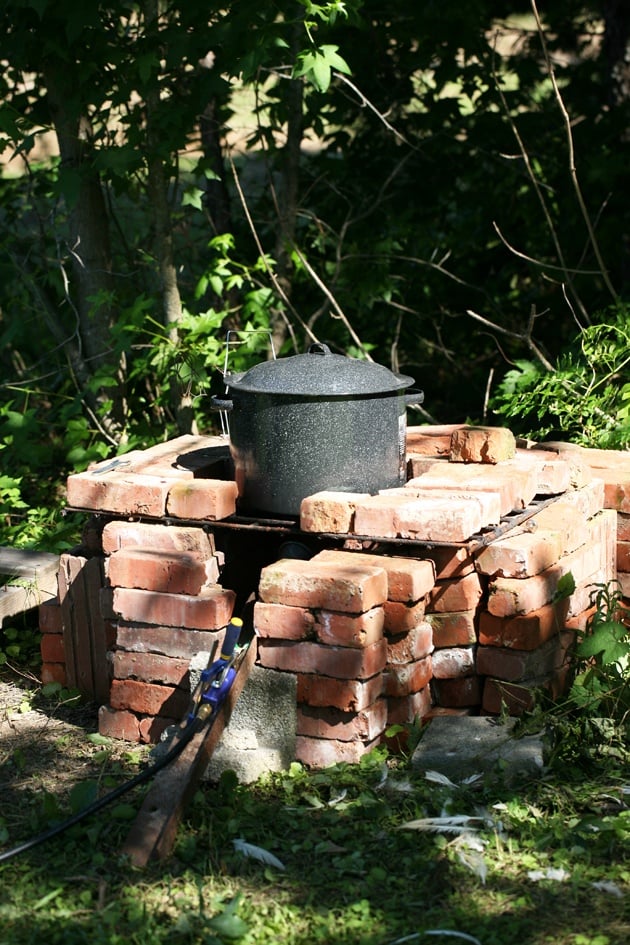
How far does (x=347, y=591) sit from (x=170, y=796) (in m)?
0.79

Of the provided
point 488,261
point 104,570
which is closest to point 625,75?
point 488,261

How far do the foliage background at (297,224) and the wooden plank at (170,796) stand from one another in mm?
2260

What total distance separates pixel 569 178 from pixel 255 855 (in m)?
4.98

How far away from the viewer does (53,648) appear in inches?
178

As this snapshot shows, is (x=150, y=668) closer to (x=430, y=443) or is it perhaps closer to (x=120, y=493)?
(x=120, y=493)

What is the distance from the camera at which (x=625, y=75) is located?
7078 mm

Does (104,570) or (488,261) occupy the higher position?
Result: (488,261)

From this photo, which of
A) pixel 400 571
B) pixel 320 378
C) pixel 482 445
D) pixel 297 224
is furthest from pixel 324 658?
pixel 297 224

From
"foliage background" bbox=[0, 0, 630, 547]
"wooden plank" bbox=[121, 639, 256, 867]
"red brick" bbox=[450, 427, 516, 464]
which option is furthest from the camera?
"foliage background" bbox=[0, 0, 630, 547]

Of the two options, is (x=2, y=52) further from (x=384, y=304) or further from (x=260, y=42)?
(x=384, y=304)

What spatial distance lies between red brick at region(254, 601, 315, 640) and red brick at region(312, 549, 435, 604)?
206mm

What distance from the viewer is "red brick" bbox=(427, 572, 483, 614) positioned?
3949mm

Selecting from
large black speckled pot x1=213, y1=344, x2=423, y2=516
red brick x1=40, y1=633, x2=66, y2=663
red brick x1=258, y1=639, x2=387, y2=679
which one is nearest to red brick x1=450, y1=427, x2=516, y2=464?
large black speckled pot x1=213, y1=344, x2=423, y2=516

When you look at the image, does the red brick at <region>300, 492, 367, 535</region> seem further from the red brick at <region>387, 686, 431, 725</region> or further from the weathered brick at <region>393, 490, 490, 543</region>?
the red brick at <region>387, 686, 431, 725</region>
